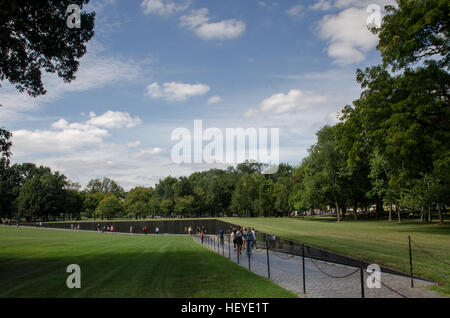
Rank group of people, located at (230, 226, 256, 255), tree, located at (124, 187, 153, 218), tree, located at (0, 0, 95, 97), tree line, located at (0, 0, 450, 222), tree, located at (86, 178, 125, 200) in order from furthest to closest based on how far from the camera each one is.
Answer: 1. tree, located at (86, 178, 125, 200)
2. tree, located at (124, 187, 153, 218)
3. tree line, located at (0, 0, 450, 222)
4. group of people, located at (230, 226, 256, 255)
5. tree, located at (0, 0, 95, 97)

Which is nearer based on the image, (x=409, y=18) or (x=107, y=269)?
(x=107, y=269)

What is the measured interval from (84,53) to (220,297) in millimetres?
12646

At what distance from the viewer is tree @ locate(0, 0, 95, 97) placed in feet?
42.5


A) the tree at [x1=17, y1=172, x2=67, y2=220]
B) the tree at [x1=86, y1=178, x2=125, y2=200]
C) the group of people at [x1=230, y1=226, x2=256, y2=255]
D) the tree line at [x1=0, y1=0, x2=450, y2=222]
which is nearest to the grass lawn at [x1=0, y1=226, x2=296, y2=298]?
the group of people at [x1=230, y1=226, x2=256, y2=255]

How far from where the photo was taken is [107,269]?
14.9m

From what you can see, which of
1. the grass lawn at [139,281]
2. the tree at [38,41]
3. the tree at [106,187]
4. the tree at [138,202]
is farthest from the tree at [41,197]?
the tree at [38,41]

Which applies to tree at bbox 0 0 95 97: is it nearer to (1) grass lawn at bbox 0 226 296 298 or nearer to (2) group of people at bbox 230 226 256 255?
(1) grass lawn at bbox 0 226 296 298

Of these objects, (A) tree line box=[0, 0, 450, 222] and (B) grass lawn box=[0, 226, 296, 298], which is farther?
(A) tree line box=[0, 0, 450, 222]

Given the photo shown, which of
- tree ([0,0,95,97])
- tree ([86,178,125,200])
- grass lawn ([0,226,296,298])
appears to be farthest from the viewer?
tree ([86,178,125,200])

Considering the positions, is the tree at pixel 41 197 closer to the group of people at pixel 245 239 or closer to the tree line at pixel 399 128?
the tree line at pixel 399 128

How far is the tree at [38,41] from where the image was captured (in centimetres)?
1296
